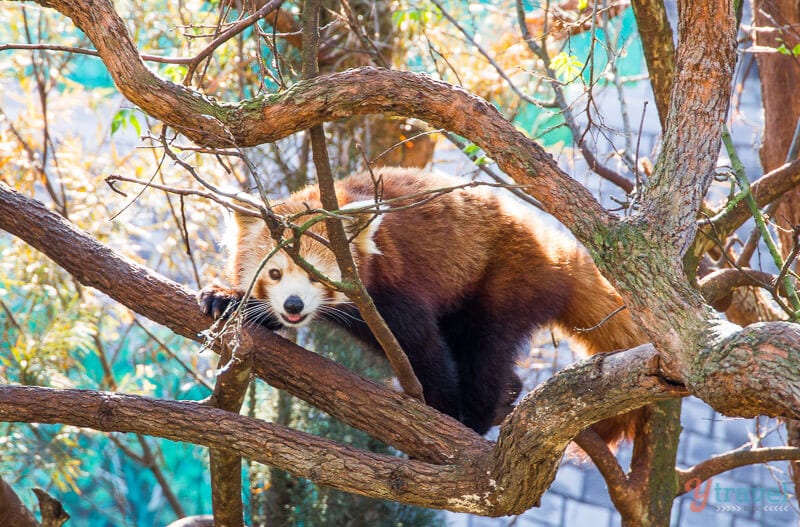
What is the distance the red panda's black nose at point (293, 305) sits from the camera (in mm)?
2883

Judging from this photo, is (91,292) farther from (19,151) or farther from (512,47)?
(512,47)

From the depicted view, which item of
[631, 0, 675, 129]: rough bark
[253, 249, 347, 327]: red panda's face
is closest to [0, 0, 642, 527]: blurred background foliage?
[253, 249, 347, 327]: red panda's face

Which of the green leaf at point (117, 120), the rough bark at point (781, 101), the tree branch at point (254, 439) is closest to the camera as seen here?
the tree branch at point (254, 439)

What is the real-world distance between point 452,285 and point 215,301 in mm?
968

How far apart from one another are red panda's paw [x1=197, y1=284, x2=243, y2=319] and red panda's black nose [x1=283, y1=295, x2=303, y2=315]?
173mm

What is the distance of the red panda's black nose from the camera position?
113 inches

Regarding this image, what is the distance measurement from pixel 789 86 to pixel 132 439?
16.8 feet

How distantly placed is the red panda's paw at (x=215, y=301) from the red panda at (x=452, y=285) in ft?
0.35

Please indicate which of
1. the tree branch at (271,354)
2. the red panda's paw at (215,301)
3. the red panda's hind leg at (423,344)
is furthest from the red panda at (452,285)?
the tree branch at (271,354)

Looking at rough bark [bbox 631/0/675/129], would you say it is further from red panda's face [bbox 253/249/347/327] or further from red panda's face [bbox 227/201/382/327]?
red panda's face [bbox 253/249/347/327]

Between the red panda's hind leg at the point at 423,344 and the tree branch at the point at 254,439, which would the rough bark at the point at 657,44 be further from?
the tree branch at the point at 254,439

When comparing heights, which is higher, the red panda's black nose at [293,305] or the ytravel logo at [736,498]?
the ytravel logo at [736,498]

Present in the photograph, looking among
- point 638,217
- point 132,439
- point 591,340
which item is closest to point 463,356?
point 591,340

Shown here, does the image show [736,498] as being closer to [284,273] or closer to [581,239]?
[284,273]
